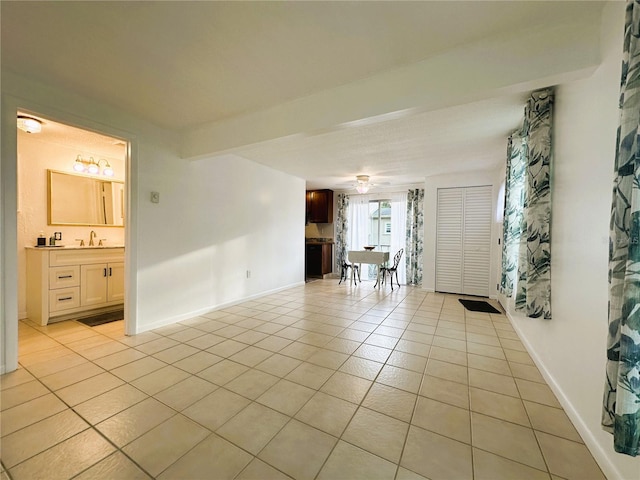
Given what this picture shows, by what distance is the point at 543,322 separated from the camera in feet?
7.44

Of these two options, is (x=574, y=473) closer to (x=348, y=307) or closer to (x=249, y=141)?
(x=348, y=307)

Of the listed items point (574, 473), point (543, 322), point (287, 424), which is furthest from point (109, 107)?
point (543, 322)

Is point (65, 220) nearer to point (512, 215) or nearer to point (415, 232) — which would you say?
point (512, 215)

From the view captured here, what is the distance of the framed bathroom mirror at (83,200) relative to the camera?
11.9 ft

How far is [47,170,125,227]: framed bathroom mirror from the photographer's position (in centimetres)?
362

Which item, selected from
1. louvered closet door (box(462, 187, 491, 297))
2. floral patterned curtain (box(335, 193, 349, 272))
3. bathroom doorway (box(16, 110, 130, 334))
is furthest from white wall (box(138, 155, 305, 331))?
louvered closet door (box(462, 187, 491, 297))

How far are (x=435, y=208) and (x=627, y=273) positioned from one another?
15.7ft

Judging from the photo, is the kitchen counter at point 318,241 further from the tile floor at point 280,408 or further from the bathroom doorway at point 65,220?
the bathroom doorway at point 65,220

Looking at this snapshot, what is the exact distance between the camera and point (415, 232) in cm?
620

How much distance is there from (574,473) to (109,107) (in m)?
4.55

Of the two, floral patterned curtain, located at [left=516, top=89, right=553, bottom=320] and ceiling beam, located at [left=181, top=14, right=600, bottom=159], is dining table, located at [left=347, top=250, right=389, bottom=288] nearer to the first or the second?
floral patterned curtain, located at [left=516, top=89, right=553, bottom=320]

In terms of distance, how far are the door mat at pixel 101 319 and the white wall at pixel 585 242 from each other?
15.7 ft

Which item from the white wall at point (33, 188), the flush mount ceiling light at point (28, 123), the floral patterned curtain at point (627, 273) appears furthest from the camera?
the white wall at point (33, 188)

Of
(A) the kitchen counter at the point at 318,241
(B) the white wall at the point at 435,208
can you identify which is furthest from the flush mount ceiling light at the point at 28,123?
(B) the white wall at the point at 435,208
